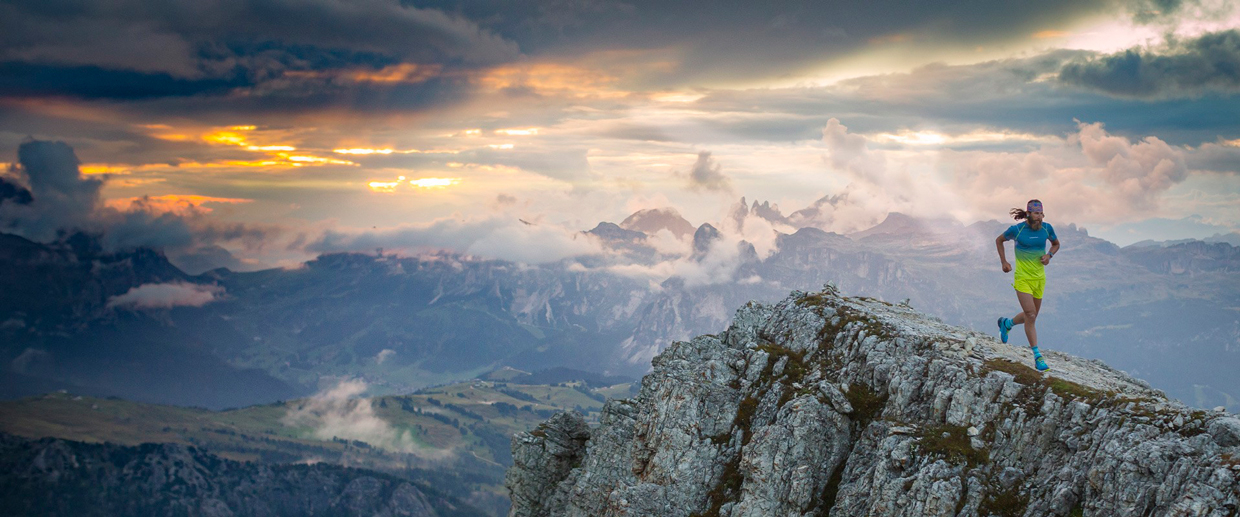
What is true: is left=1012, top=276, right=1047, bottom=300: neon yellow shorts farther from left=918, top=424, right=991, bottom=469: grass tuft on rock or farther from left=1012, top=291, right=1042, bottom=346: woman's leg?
left=918, top=424, right=991, bottom=469: grass tuft on rock

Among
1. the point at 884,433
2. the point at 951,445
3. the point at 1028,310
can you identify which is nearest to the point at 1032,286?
the point at 1028,310

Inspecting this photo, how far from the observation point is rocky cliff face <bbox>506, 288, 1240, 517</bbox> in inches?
1634

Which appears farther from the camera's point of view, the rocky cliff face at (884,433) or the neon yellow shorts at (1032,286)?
the neon yellow shorts at (1032,286)

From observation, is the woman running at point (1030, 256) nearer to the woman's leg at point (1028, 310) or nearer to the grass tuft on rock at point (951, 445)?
the woman's leg at point (1028, 310)

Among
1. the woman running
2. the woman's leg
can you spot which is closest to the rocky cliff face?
the woman's leg

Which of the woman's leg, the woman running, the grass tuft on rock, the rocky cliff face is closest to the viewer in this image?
the rocky cliff face

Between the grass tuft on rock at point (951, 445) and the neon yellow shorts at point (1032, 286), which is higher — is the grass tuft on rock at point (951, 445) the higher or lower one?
the lower one

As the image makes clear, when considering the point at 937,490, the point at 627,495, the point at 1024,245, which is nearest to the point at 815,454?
the point at 937,490

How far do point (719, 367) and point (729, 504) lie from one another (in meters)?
15.0

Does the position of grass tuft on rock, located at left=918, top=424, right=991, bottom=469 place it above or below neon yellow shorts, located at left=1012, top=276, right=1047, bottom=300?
below

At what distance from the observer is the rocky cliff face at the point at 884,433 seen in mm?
41500

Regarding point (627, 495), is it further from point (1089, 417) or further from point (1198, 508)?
point (1198, 508)

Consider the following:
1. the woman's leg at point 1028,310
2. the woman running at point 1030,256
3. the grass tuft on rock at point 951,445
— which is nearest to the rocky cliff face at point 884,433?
the grass tuft on rock at point 951,445

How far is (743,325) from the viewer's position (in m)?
84.7
